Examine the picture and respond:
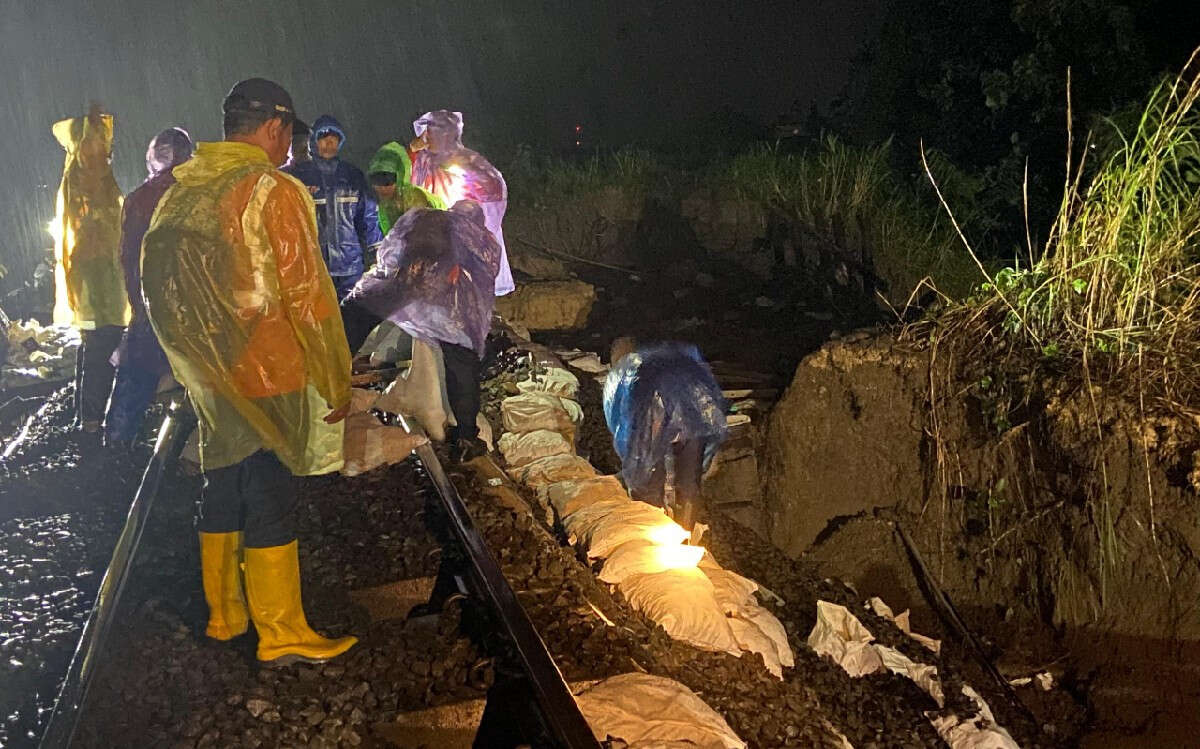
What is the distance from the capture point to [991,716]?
4062mm

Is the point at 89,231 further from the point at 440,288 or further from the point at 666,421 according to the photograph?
the point at 666,421

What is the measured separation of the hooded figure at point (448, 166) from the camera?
6609 millimetres

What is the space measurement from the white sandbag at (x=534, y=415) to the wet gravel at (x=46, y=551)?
2255mm

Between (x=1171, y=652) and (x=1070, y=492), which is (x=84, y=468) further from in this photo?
(x=1171, y=652)

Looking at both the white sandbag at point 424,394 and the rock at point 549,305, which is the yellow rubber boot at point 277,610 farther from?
the rock at point 549,305

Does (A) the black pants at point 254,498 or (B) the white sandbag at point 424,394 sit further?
(B) the white sandbag at point 424,394

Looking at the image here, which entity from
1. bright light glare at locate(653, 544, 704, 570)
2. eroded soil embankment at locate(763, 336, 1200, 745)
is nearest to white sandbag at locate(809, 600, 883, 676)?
bright light glare at locate(653, 544, 704, 570)

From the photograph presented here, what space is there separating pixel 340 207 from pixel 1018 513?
4.68 metres

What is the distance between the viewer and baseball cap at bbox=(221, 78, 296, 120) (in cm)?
304

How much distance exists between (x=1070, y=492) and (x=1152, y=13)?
20.8ft

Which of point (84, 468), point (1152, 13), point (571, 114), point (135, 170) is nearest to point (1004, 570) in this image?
point (84, 468)

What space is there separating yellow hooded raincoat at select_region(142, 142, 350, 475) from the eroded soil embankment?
137 inches

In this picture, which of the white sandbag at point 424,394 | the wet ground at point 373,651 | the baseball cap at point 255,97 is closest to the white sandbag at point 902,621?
the wet ground at point 373,651

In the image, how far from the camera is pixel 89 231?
5.87 m
